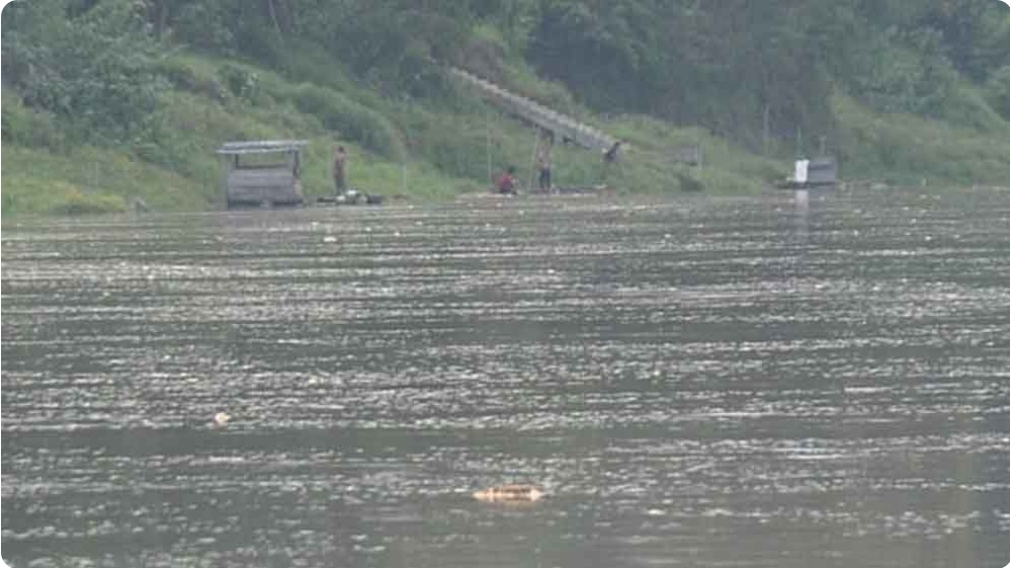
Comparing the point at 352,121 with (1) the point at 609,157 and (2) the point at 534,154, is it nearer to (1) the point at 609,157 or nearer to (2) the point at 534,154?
(2) the point at 534,154

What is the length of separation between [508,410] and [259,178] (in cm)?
3348

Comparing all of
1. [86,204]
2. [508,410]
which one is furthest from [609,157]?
[508,410]

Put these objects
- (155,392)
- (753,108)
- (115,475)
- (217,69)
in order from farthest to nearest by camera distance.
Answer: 1. (753,108)
2. (217,69)
3. (155,392)
4. (115,475)

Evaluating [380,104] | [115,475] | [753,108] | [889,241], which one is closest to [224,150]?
[380,104]

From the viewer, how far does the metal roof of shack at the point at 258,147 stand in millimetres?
49219

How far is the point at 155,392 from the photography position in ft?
59.8

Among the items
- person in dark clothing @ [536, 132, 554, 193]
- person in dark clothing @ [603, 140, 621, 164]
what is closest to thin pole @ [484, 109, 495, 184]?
person in dark clothing @ [536, 132, 554, 193]

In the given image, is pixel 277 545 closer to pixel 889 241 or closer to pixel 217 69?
pixel 889 241

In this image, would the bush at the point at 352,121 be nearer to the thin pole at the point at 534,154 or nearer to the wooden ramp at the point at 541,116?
the thin pole at the point at 534,154

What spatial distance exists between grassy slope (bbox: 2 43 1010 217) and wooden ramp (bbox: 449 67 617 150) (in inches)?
13.7

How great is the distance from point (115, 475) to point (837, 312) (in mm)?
10099

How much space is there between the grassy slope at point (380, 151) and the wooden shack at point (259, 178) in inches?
18.7

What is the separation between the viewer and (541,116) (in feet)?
213

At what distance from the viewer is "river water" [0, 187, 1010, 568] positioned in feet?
42.2
